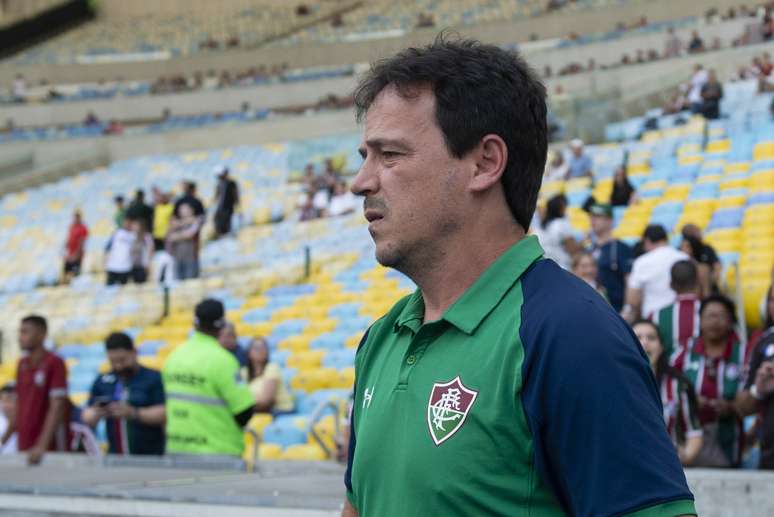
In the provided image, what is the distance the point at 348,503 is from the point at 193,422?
15.0 ft

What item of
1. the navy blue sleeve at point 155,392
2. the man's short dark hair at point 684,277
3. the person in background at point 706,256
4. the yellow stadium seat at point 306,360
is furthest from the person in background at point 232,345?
the man's short dark hair at point 684,277

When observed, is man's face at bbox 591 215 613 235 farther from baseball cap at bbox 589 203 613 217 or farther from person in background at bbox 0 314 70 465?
person in background at bbox 0 314 70 465

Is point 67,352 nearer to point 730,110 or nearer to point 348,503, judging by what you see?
point 730,110

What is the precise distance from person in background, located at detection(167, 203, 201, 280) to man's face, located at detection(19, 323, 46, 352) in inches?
279

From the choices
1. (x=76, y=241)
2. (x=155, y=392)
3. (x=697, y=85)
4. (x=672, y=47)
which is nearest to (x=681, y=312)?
(x=155, y=392)

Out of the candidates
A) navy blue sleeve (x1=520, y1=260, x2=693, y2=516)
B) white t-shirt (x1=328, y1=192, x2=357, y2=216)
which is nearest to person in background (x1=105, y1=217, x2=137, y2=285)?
white t-shirt (x1=328, y1=192, x2=357, y2=216)

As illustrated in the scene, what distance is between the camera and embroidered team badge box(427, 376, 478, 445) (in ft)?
6.36

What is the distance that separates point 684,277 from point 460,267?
18.0ft

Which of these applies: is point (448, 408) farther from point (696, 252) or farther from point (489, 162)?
point (696, 252)

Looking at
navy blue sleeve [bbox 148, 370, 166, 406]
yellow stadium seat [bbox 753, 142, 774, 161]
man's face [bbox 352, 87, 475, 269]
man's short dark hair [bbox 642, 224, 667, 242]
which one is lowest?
navy blue sleeve [bbox 148, 370, 166, 406]

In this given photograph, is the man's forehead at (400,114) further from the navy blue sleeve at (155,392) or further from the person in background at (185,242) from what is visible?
the person in background at (185,242)

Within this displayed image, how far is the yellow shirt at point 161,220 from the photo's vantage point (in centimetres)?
1661

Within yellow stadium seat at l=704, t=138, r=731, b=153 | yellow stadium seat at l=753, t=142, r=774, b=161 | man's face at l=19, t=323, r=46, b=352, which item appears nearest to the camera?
man's face at l=19, t=323, r=46, b=352

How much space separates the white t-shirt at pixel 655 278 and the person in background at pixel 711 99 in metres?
11.2
